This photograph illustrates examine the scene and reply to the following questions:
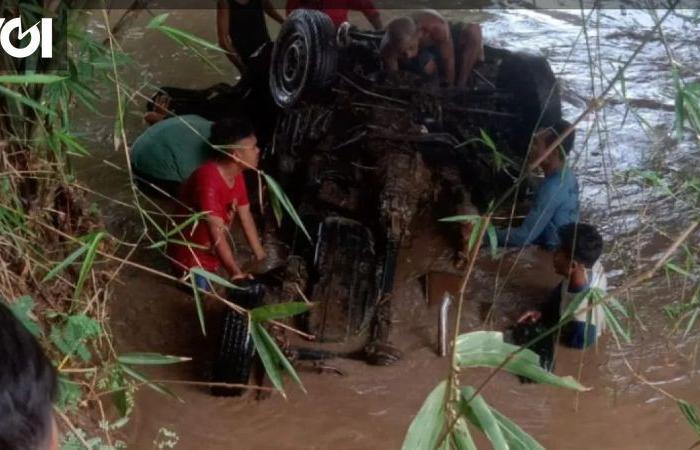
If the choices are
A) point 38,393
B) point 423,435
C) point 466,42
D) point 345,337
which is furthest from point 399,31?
point 38,393

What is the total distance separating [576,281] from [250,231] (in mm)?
1646

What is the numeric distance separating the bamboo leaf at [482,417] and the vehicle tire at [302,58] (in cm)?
345

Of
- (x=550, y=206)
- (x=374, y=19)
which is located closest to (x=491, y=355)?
(x=550, y=206)

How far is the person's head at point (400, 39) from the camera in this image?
5.29 m

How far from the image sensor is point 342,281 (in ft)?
13.3

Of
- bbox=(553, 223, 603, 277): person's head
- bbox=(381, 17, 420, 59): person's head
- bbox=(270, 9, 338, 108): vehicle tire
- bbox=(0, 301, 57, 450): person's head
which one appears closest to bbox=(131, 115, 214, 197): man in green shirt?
bbox=(270, 9, 338, 108): vehicle tire

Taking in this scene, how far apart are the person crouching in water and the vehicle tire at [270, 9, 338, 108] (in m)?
1.65

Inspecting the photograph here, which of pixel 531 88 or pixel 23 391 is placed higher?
pixel 23 391

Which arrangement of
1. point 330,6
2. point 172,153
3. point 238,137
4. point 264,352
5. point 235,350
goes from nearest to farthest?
1. point 264,352
2. point 235,350
3. point 238,137
4. point 172,153
5. point 330,6

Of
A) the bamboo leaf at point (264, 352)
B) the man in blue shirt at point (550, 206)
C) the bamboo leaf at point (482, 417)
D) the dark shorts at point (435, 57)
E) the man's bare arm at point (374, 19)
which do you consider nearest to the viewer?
the bamboo leaf at point (482, 417)

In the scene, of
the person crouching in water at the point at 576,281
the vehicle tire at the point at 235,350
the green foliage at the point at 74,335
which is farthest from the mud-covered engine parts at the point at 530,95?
the green foliage at the point at 74,335

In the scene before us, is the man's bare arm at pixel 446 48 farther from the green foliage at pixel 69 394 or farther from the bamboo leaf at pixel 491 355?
the bamboo leaf at pixel 491 355

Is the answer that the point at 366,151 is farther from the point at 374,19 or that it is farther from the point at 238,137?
the point at 374,19

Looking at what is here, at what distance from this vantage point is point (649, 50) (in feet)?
25.3
